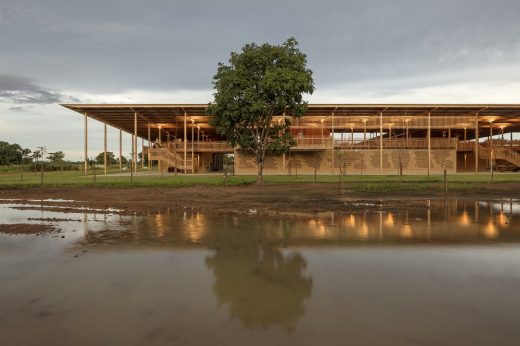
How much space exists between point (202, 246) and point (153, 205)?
32.5ft

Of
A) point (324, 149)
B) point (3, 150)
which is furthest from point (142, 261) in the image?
point (3, 150)

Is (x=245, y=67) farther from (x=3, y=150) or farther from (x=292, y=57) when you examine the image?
(x=3, y=150)

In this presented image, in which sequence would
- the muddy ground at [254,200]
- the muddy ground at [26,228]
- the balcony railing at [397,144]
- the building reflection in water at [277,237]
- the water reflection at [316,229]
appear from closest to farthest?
the building reflection in water at [277,237] → the water reflection at [316,229] → the muddy ground at [26,228] → the muddy ground at [254,200] → the balcony railing at [397,144]

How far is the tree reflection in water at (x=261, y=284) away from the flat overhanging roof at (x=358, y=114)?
122 ft

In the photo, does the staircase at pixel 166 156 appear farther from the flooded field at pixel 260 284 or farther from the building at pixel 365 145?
the flooded field at pixel 260 284

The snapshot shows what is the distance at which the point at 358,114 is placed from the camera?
51094mm

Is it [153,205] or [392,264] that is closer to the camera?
[392,264]

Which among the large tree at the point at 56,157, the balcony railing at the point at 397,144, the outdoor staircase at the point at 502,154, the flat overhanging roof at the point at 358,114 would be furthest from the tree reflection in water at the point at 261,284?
the large tree at the point at 56,157

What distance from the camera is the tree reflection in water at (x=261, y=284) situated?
5824 millimetres

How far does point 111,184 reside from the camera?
104 ft

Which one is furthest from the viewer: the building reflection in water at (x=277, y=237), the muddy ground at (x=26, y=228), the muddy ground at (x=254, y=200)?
the muddy ground at (x=254, y=200)

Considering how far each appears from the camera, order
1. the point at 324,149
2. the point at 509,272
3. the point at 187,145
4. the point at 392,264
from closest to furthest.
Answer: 1. the point at 509,272
2. the point at 392,264
3. the point at 324,149
4. the point at 187,145

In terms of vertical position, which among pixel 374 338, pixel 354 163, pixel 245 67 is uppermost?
pixel 245 67

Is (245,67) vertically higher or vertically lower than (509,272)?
higher
